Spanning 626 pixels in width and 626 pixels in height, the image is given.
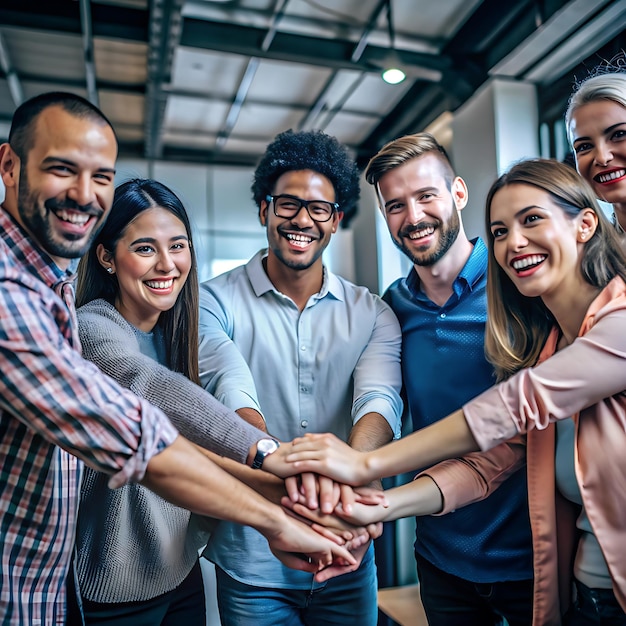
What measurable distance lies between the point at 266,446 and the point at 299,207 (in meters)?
0.79

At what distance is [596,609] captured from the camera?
129cm

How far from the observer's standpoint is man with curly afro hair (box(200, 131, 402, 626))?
1.64 metres

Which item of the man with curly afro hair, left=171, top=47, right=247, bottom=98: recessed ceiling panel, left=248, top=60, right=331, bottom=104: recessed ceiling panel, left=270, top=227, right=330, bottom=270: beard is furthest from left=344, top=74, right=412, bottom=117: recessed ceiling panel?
left=270, top=227, right=330, bottom=270: beard

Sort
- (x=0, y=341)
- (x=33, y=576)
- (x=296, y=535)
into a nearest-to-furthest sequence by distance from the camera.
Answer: (x=0, y=341), (x=33, y=576), (x=296, y=535)

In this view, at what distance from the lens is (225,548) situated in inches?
65.8

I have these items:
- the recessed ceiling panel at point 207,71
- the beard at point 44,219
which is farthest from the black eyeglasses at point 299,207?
the recessed ceiling panel at point 207,71

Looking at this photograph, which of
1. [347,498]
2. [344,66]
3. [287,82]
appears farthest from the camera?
[287,82]

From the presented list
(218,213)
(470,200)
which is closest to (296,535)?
(470,200)

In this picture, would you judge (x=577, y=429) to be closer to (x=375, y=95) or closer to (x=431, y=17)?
(x=431, y=17)

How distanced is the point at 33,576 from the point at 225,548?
1.98 feet

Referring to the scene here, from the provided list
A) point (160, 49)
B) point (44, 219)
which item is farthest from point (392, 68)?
point (44, 219)

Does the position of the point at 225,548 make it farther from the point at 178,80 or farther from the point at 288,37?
the point at 178,80

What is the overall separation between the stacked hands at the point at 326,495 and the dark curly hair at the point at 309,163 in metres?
0.91

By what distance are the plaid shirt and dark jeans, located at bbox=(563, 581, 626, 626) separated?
0.98m
